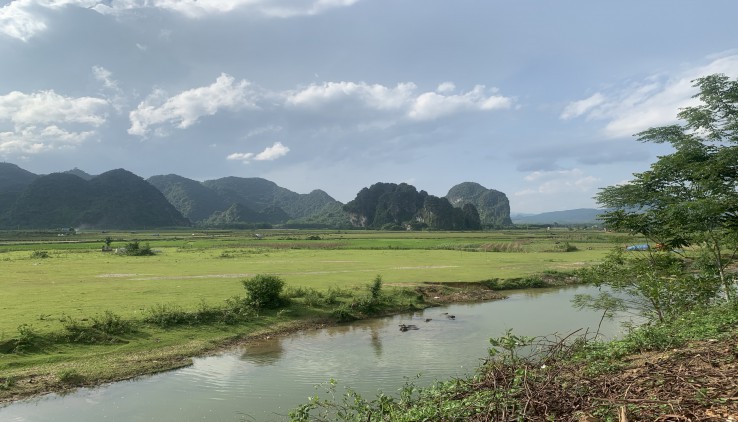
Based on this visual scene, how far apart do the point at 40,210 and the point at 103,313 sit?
528 ft

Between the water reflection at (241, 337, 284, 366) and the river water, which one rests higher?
the river water

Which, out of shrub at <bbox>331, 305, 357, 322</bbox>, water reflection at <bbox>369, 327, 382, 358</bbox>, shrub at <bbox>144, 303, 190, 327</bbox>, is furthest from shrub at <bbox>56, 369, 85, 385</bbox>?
shrub at <bbox>331, 305, 357, 322</bbox>

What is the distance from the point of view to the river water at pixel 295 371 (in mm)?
10828

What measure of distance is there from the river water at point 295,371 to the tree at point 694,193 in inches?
208

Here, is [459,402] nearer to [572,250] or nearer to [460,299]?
[460,299]

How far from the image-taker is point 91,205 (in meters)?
160

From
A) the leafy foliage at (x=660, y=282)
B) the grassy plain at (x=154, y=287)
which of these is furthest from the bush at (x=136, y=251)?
the leafy foliage at (x=660, y=282)

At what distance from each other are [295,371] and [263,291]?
26.4ft

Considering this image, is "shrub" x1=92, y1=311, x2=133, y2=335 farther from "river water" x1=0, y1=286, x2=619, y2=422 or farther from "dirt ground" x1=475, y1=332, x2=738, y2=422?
"dirt ground" x1=475, y1=332, x2=738, y2=422

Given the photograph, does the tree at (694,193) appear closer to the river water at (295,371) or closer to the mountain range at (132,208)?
the river water at (295,371)

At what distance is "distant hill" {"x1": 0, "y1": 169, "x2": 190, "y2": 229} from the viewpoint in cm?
14350

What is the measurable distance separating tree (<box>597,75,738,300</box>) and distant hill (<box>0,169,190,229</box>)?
554 ft

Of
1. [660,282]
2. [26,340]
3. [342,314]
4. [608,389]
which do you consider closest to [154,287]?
[26,340]

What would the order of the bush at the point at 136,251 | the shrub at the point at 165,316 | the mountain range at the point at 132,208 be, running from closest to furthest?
the shrub at the point at 165,316, the bush at the point at 136,251, the mountain range at the point at 132,208
